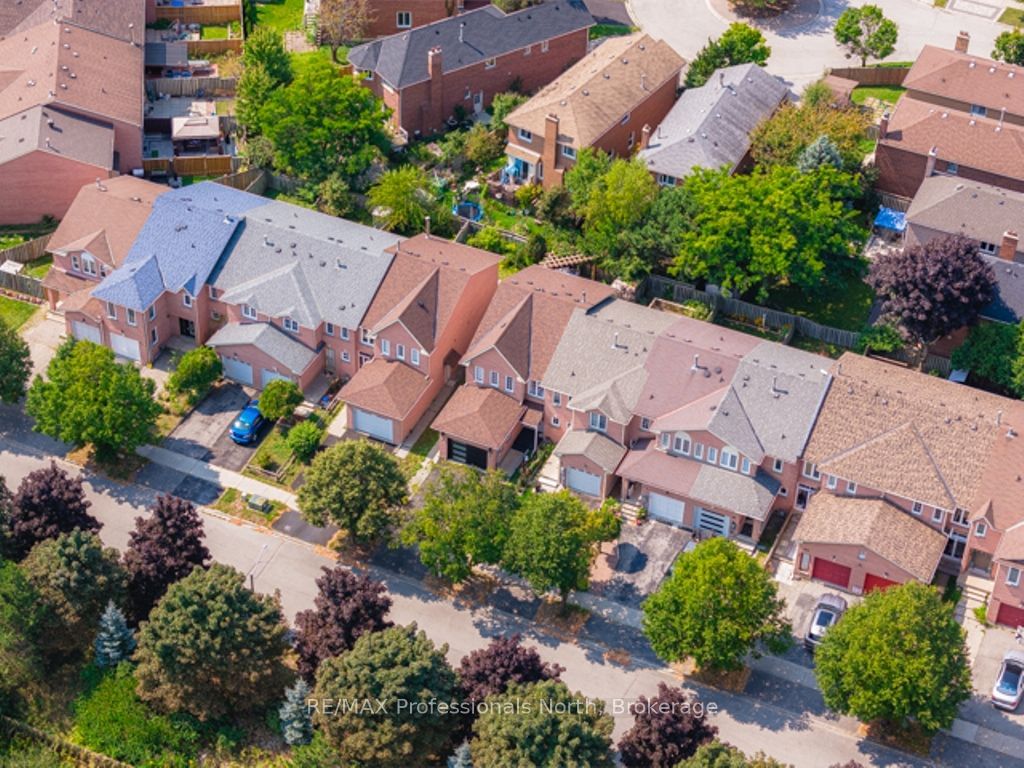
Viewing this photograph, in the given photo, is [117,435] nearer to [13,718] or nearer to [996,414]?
[13,718]

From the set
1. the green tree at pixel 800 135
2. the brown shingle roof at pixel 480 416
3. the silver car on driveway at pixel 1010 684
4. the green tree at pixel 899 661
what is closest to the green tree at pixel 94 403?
the brown shingle roof at pixel 480 416

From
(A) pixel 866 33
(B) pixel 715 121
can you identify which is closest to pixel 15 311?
(B) pixel 715 121

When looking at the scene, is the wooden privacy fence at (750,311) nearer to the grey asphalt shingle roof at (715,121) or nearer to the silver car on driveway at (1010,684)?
the grey asphalt shingle roof at (715,121)

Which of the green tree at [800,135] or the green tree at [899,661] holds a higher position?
the green tree at [800,135]

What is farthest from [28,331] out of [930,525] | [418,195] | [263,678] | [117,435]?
[930,525]

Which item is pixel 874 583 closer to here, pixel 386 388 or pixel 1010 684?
pixel 1010 684

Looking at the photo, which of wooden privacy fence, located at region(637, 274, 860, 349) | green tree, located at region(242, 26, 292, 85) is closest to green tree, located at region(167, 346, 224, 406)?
wooden privacy fence, located at region(637, 274, 860, 349)
